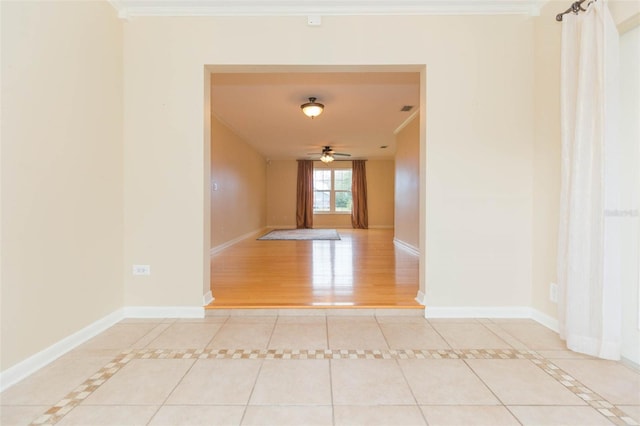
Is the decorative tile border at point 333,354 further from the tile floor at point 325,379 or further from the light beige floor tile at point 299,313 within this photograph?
the light beige floor tile at point 299,313

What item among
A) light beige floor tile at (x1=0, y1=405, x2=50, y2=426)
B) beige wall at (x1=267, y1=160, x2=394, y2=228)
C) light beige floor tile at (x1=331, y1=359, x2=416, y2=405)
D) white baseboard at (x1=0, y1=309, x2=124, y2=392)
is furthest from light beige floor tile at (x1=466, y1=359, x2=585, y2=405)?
beige wall at (x1=267, y1=160, x2=394, y2=228)

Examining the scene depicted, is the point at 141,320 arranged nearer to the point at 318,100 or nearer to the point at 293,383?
the point at 293,383

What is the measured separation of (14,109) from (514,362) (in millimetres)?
3108

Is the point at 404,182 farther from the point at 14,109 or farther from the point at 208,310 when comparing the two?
the point at 14,109

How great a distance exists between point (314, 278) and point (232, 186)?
375 cm

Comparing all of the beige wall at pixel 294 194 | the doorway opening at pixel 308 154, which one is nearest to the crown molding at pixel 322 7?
the doorway opening at pixel 308 154

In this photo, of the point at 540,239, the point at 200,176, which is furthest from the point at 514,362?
the point at 200,176

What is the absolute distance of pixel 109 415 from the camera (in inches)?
52.2

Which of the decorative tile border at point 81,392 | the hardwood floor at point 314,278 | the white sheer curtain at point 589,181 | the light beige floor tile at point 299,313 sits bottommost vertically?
the decorative tile border at point 81,392

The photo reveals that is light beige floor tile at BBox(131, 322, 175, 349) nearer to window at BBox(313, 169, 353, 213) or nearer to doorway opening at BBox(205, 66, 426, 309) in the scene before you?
doorway opening at BBox(205, 66, 426, 309)

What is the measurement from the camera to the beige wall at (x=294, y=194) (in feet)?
34.1

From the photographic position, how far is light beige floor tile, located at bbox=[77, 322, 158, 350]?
1994mm

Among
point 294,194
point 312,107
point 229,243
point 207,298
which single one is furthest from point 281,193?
point 207,298

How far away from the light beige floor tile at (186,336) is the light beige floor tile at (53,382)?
0.31 m
